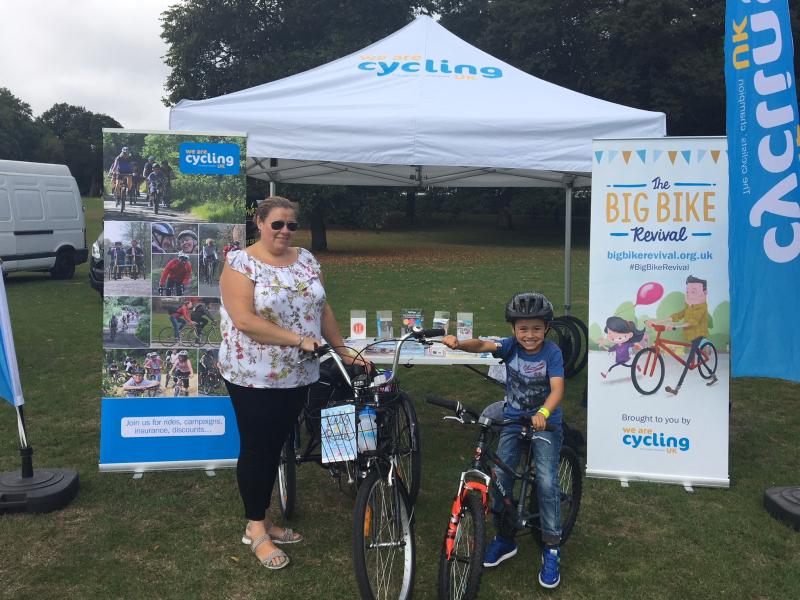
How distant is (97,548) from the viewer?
3318 millimetres

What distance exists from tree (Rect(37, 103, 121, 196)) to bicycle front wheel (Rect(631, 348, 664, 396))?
66517 mm

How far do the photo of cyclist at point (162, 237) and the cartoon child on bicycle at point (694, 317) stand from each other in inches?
126

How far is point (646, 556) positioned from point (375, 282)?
37.1 ft

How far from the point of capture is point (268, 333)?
9.09 ft

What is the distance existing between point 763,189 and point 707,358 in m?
1.13

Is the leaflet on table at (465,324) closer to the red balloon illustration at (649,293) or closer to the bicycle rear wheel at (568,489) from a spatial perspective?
the red balloon illustration at (649,293)

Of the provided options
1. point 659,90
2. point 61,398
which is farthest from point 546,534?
point 659,90

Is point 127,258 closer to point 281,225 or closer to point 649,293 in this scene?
point 281,225

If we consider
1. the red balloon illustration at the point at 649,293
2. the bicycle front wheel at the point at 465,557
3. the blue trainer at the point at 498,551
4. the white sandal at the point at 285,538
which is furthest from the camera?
the red balloon illustration at the point at 649,293

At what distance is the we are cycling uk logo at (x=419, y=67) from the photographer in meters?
5.05

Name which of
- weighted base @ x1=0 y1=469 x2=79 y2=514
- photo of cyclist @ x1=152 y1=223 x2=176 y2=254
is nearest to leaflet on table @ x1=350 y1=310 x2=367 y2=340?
photo of cyclist @ x1=152 y1=223 x2=176 y2=254

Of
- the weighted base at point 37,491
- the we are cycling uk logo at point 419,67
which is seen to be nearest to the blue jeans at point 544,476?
the weighted base at point 37,491

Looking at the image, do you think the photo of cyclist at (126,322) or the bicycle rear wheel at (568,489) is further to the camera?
the photo of cyclist at (126,322)

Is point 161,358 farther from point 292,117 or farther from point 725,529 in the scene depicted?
point 725,529
